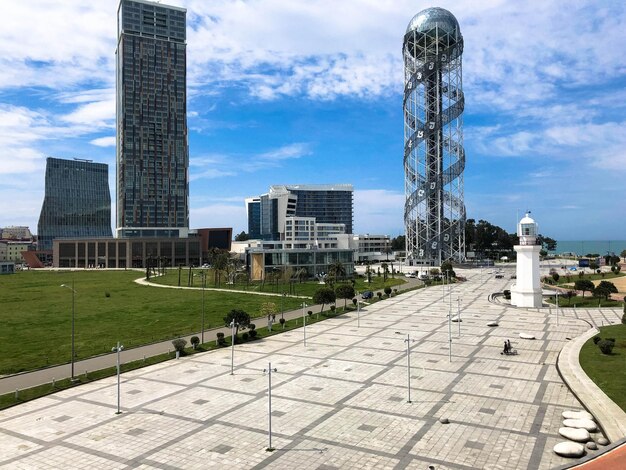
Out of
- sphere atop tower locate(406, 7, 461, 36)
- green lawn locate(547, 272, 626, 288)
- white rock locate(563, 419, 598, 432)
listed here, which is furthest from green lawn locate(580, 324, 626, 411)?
sphere atop tower locate(406, 7, 461, 36)

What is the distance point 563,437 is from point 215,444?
1573 cm

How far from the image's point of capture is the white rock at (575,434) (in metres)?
21.3

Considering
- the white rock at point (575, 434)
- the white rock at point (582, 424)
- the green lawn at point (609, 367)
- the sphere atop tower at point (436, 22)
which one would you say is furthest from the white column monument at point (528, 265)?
the sphere atop tower at point (436, 22)

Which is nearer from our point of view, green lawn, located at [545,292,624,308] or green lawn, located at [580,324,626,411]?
green lawn, located at [580,324,626,411]

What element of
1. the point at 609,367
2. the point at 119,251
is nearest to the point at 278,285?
the point at 609,367

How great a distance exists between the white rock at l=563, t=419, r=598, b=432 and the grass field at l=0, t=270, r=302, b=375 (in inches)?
1353

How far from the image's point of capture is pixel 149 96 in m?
184

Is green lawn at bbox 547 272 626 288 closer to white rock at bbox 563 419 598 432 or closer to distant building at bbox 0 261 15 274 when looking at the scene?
white rock at bbox 563 419 598 432

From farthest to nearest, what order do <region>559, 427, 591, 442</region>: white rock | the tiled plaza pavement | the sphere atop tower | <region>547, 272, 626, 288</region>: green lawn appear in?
1. the sphere atop tower
2. <region>547, 272, 626, 288</region>: green lawn
3. <region>559, 427, 591, 442</region>: white rock
4. the tiled plaza pavement

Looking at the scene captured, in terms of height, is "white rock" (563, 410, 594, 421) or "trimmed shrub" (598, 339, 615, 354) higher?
"trimmed shrub" (598, 339, 615, 354)

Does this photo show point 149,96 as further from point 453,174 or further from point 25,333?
point 25,333

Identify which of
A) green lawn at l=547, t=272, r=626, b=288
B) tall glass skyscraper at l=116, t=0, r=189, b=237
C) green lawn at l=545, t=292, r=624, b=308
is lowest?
green lawn at l=545, t=292, r=624, b=308

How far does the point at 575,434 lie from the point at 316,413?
12.2 meters

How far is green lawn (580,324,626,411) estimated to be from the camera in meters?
27.4
